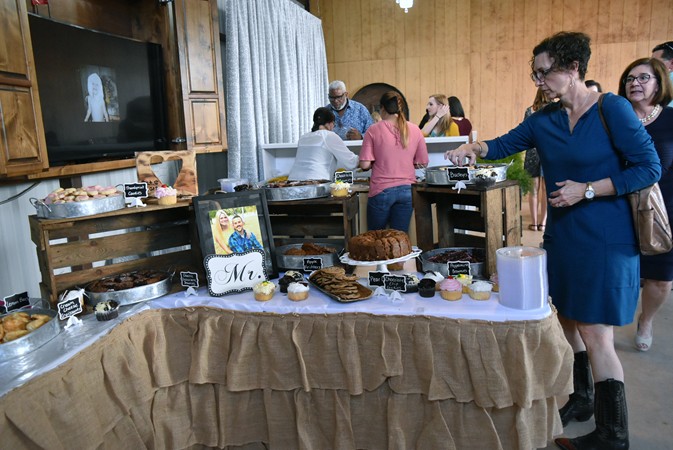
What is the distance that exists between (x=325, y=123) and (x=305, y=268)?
1.87 metres

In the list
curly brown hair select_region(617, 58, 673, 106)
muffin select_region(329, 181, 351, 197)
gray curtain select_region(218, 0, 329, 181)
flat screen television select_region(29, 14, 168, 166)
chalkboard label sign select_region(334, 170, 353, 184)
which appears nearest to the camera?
muffin select_region(329, 181, 351, 197)

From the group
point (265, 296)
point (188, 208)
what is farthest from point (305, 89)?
point (265, 296)

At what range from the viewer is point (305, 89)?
6312mm

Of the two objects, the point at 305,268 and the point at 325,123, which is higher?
the point at 325,123

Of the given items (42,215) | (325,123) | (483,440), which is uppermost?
(325,123)

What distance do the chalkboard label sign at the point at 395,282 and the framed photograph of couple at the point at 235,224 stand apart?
463 mm

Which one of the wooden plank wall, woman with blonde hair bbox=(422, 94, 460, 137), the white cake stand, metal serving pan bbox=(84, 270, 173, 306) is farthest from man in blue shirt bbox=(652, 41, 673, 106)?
the wooden plank wall

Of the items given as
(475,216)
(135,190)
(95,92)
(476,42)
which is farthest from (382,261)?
(476,42)

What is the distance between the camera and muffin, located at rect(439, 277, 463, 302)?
1621 mm

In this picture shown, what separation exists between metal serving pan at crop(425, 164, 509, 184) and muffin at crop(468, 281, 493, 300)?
402mm

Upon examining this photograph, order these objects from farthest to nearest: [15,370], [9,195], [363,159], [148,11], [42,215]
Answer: [148,11] < [363,159] < [9,195] < [42,215] < [15,370]

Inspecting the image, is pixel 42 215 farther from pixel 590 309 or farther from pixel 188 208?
pixel 590 309

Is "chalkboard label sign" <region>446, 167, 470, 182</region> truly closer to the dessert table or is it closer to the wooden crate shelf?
the dessert table

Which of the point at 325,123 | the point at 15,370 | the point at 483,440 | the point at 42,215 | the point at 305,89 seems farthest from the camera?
the point at 305,89
